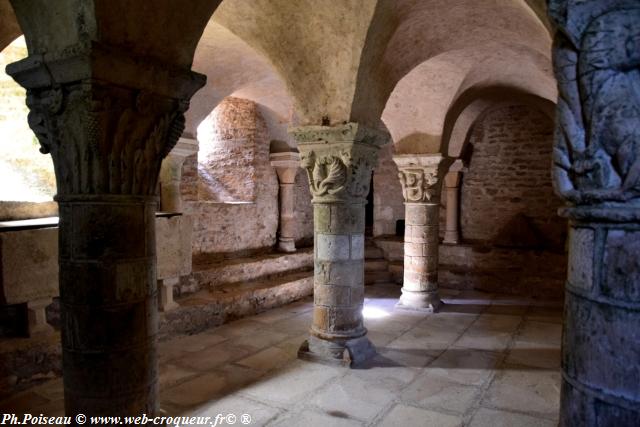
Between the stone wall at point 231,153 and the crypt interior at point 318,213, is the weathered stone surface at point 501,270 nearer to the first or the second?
the crypt interior at point 318,213

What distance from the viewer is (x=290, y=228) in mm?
8539

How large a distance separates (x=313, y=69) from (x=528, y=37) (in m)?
2.18

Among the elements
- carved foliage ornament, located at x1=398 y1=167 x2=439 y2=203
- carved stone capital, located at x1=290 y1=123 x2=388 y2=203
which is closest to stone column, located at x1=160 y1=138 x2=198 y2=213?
carved stone capital, located at x1=290 y1=123 x2=388 y2=203

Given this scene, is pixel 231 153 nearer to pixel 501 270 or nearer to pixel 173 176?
pixel 173 176

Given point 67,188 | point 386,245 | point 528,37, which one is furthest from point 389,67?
point 386,245

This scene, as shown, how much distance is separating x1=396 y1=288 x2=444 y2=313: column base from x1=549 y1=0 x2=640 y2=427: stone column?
5.14 m

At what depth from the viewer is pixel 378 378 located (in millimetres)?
3949

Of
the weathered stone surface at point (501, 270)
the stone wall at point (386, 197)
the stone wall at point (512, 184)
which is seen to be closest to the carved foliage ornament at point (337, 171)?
the weathered stone surface at point (501, 270)

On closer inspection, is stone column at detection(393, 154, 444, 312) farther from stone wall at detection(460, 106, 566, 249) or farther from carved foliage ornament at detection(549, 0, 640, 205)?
carved foliage ornament at detection(549, 0, 640, 205)

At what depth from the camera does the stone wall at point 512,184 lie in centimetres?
852

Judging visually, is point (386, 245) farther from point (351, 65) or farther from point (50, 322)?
point (50, 322)

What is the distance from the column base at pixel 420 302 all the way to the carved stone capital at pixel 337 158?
8.99ft

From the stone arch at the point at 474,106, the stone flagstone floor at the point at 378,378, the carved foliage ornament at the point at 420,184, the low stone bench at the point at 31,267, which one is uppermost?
the stone arch at the point at 474,106

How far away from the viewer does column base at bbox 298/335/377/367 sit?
13.8 ft
